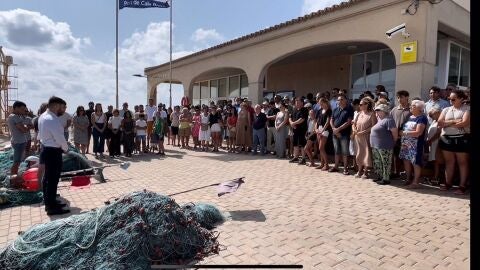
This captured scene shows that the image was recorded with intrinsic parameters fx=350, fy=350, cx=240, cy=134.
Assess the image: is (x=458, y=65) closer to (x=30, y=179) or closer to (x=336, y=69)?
(x=336, y=69)

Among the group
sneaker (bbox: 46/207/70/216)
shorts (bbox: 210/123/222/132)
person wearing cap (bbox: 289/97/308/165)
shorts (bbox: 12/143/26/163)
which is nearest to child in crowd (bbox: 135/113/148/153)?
shorts (bbox: 210/123/222/132)

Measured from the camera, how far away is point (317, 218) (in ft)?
16.4

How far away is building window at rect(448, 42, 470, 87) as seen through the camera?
11.9 meters

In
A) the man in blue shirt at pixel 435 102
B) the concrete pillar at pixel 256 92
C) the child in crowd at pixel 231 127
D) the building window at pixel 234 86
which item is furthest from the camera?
the building window at pixel 234 86

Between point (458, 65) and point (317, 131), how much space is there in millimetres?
6877

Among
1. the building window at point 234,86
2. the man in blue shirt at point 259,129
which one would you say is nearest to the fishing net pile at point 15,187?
the man in blue shirt at point 259,129

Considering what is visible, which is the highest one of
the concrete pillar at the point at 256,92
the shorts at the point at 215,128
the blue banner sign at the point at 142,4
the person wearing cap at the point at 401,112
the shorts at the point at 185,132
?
the blue banner sign at the point at 142,4

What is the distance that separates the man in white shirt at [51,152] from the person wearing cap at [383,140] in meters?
5.81

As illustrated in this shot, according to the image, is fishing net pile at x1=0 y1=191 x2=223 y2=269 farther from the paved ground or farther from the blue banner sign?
the blue banner sign

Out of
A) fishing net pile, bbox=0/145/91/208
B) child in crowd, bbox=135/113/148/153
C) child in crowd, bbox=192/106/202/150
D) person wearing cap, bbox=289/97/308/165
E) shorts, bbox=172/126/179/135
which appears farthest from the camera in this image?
shorts, bbox=172/126/179/135

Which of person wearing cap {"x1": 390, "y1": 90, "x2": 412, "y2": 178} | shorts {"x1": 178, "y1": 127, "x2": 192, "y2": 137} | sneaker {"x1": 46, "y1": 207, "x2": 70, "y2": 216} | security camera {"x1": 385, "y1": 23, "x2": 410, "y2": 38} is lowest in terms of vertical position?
sneaker {"x1": 46, "y1": 207, "x2": 70, "y2": 216}

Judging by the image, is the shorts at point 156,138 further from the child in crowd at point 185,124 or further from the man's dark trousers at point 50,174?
the man's dark trousers at point 50,174

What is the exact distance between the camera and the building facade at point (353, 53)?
899 centimetres

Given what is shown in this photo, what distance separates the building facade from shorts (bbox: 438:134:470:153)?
2725 millimetres
